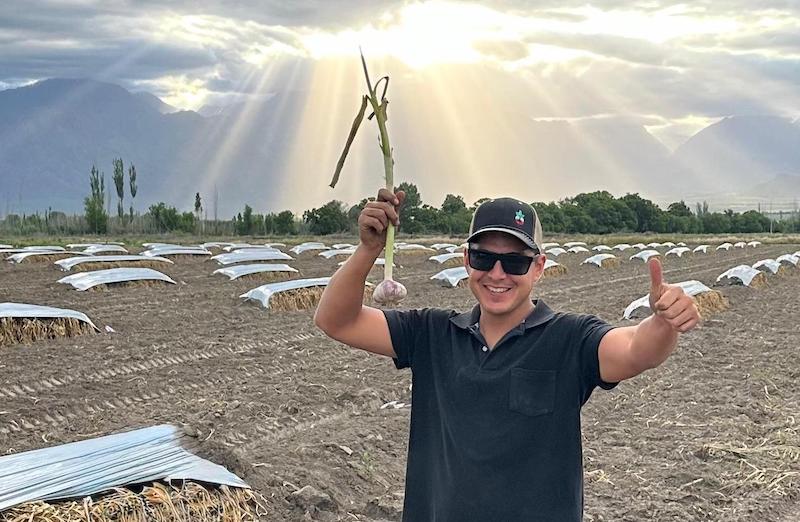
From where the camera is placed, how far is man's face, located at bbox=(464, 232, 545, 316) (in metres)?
2.00

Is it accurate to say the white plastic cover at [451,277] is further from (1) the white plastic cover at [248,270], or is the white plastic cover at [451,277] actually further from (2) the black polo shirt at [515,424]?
(2) the black polo shirt at [515,424]

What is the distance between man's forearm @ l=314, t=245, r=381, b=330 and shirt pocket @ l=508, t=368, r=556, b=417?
1.48 ft

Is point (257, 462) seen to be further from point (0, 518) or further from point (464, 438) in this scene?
point (464, 438)

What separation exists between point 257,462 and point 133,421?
1465 millimetres

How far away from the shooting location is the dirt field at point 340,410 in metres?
4.61

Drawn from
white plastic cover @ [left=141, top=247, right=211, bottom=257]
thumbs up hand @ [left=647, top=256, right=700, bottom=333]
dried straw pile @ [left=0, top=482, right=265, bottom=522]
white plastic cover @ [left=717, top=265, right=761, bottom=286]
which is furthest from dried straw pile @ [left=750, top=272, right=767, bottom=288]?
thumbs up hand @ [left=647, top=256, right=700, bottom=333]

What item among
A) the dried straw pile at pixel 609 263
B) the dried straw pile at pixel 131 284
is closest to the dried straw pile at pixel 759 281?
the dried straw pile at pixel 609 263

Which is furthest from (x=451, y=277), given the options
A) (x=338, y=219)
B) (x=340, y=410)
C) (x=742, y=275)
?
(x=338, y=219)

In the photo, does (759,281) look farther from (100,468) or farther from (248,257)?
(100,468)

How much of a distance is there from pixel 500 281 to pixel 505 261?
5cm

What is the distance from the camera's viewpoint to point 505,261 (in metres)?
1.99

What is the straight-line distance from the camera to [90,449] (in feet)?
12.3

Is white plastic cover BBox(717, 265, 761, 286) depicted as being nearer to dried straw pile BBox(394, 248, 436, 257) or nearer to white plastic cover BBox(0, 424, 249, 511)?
dried straw pile BBox(394, 248, 436, 257)

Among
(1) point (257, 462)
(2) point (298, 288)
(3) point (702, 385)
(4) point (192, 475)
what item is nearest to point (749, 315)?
(3) point (702, 385)
